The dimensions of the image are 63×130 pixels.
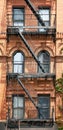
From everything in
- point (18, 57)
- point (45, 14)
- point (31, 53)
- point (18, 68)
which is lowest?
point (18, 68)

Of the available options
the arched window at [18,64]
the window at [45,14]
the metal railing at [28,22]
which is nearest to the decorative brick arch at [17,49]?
the arched window at [18,64]

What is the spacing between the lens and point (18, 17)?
39.7 meters

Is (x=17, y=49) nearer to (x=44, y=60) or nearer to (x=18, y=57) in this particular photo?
(x=18, y=57)

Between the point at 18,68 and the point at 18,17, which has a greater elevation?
the point at 18,17

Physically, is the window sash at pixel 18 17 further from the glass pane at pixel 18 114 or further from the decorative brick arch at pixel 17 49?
the glass pane at pixel 18 114

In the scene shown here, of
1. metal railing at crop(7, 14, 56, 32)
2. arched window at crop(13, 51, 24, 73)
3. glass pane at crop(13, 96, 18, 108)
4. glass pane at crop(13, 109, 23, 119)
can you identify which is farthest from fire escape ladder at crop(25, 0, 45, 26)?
glass pane at crop(13, 109, 23, 119)

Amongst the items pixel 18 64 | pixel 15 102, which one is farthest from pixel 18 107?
pixel 18 64

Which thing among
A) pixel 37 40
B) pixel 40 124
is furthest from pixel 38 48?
pixel 40 124

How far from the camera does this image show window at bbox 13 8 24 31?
39.6m

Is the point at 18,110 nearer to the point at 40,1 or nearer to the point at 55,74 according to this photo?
the point at 55,74

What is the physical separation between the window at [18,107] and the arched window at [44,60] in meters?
2.38

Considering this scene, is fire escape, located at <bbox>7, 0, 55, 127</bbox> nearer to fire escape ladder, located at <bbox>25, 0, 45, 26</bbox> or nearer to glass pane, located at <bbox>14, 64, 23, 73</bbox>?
fire escape ladder, located at <bbox>25, 0, 45, 26</bbox>

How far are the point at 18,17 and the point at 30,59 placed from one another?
125 inches

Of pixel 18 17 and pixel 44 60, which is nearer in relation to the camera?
pixel 44 60
